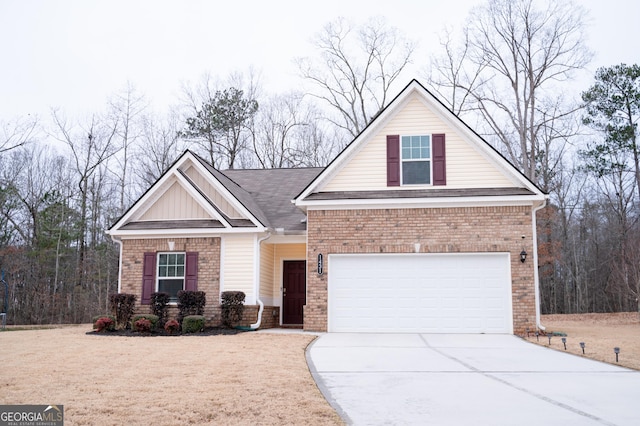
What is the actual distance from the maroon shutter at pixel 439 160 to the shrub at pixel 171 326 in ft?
25.3

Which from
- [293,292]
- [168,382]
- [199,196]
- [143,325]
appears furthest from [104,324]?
[168,382]

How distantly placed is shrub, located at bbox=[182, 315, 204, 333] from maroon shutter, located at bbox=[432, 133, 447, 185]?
718cm

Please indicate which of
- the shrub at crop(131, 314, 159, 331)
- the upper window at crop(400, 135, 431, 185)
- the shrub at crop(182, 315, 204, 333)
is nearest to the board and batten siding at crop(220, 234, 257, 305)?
the shrub at crop(182, 315, 204, 333)

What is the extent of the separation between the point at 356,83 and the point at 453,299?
2258 cm

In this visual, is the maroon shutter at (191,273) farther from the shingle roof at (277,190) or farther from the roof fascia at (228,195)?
the shingle roof at (277,190)

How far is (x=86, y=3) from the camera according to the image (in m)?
17.5

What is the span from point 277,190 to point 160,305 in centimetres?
628

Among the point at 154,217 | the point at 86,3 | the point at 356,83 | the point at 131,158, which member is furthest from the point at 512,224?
the point at 131,158

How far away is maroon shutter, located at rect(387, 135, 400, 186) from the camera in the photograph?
1597cm

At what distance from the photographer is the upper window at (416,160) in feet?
52.4

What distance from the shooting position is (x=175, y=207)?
1741 cm

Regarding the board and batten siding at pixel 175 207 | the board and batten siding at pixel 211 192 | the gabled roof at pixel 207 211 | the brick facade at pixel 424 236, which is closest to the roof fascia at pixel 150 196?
the gabled roof at pixel 207 211
